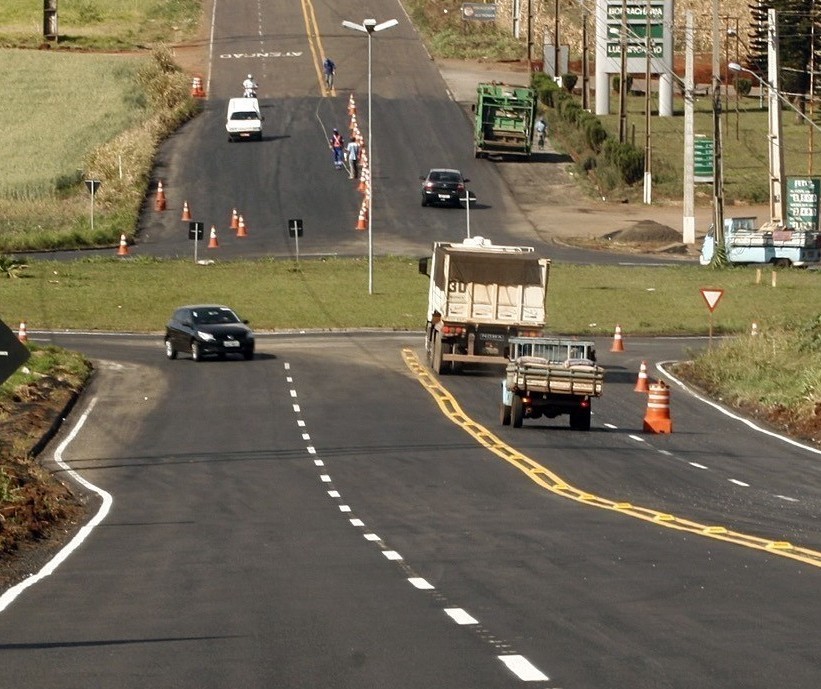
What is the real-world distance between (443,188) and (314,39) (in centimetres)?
3863

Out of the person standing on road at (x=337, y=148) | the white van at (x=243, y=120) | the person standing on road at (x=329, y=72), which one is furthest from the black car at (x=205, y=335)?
the person standing on road at (x=329, y=72)

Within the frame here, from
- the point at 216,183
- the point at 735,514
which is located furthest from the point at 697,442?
the point at 216,183

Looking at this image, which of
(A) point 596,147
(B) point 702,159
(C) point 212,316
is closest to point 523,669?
(C) point 212,316

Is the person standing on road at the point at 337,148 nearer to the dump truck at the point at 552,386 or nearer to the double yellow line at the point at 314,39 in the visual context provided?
the double yellow line at the point at 314,39

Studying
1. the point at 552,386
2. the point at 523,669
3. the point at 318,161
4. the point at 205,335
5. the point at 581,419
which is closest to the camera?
the point at 523,669

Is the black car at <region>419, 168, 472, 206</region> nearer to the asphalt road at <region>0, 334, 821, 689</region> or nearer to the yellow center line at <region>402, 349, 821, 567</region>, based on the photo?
the yellow center line at <region>402, 349, 821, 567</region>

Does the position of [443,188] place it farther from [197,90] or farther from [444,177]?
[197,90]

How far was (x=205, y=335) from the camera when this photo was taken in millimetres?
43969

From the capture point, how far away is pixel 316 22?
119m

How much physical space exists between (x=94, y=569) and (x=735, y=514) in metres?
8.42

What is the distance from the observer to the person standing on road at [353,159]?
84.1m

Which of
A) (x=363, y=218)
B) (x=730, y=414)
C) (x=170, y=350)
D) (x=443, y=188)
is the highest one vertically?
(x=443, y=188)

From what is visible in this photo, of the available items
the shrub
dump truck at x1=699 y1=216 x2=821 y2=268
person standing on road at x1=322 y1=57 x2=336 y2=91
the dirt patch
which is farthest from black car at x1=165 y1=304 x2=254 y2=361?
the shrub

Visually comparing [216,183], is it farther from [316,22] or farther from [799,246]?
[316,22]
